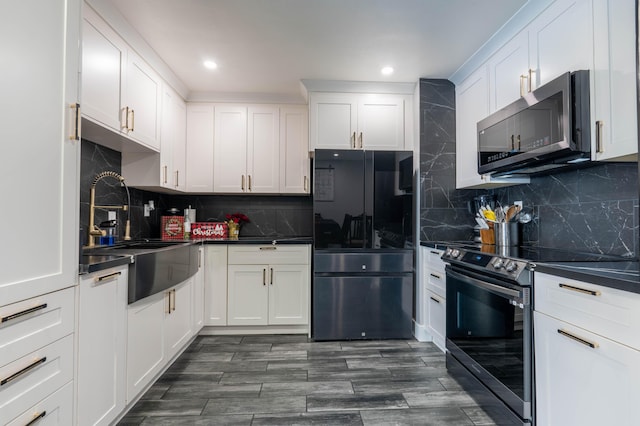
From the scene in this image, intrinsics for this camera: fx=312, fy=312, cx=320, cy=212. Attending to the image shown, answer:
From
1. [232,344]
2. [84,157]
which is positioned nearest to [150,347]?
[232,344]

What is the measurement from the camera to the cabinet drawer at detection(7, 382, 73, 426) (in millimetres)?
1082

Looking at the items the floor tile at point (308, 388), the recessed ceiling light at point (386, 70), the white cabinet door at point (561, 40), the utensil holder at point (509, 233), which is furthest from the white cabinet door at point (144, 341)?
the white cabinet door at point (561, 40)

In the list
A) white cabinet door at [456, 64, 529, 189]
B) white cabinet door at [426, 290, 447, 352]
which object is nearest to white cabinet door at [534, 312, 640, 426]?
white cabinet door at [426, 290, 447, 352]

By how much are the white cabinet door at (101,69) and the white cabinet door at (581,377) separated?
2.64m

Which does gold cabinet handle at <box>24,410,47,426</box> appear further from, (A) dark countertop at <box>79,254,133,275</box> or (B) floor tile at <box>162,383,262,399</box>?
(B) floor tile at <box>162,383,262,399</box>

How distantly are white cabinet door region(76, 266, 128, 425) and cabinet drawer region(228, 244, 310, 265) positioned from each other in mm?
1362

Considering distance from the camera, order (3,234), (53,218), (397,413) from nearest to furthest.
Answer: (3,234), (53,218), (397,413)

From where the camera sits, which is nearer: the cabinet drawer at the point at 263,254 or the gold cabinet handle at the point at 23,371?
the gold cabinet handle at the point at 23,371

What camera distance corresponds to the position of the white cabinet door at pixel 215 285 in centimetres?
304

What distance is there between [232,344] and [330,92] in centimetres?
260

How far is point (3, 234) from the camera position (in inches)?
39.7

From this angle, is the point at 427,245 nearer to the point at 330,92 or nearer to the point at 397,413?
the point at 397,413

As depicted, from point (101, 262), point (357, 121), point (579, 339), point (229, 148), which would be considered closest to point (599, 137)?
point (579, 339)

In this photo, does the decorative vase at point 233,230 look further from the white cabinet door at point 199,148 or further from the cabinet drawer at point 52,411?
the cabinet drawer at point 52,411
